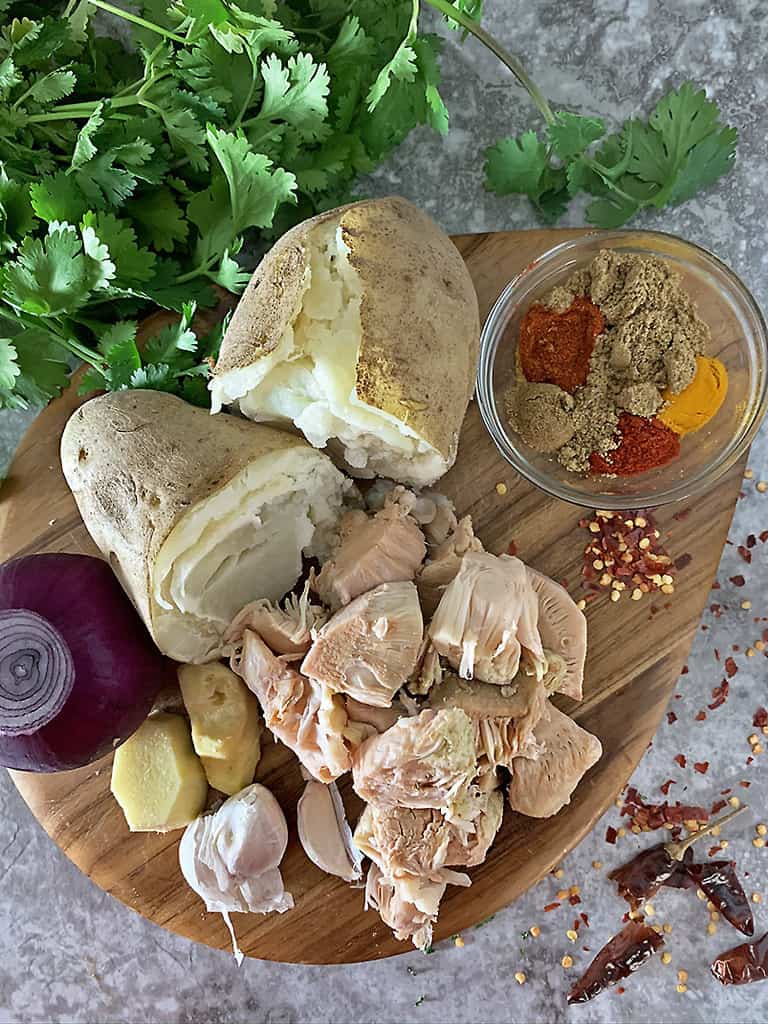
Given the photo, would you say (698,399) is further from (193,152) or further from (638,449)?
(193,152)

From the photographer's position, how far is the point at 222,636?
157 cm

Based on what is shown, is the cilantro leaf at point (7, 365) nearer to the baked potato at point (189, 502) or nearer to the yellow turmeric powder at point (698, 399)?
the baked potato at point (189, 502)

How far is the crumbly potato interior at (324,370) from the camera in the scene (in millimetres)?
1337

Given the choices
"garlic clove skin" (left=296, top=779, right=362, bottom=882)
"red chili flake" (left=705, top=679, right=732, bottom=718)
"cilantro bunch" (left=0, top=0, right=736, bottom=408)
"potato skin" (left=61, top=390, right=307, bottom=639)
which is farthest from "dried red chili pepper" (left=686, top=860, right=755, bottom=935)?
"cilantro bunch" (left=0, top=0, right=736, bottom=408)

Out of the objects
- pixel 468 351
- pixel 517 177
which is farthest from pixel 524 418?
pixel 517 177

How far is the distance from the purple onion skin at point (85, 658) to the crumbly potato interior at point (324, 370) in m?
0.41

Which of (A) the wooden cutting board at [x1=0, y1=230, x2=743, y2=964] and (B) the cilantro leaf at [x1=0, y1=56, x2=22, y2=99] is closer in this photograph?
(B) the cilantro leaf at [x1=0, y1=56, x2=22, y2=99]

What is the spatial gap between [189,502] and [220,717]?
408 mm

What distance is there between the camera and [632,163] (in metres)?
1.64

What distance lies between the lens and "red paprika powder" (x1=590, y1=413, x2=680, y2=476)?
153 centimetres

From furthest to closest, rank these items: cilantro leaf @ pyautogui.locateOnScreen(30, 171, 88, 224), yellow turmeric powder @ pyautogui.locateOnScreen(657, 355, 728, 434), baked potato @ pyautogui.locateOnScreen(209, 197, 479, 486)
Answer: yellow turmeric powder @ pyautogui.locateOnScreen(657, 355, 728, 434) → cilantro leaf @ pyautogui.locateOnScreen(30, 171, 88, 224) → baked potato @ pyautogui.locateOnScreen(209, 197, 479, 486)

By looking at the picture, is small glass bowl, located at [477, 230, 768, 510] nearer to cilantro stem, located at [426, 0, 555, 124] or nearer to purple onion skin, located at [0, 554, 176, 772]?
cilantro stem, located at [426, 0, 555, 124]

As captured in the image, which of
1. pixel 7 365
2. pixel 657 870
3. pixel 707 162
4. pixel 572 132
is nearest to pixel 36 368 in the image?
pixel 7 365

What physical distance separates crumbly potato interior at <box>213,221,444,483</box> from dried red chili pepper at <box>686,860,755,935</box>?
1088 millimetres
